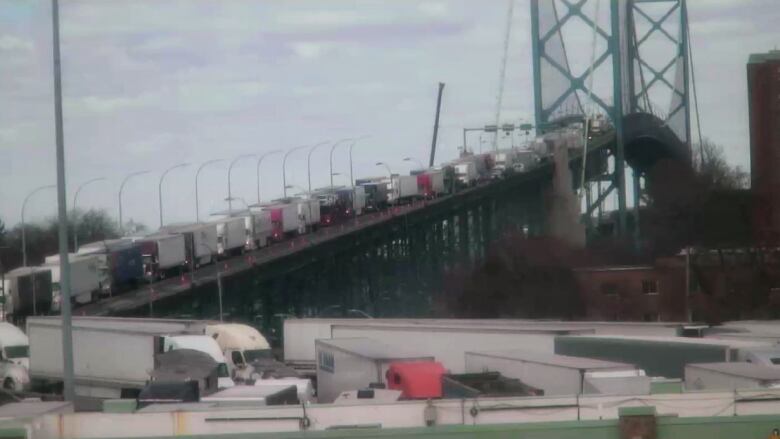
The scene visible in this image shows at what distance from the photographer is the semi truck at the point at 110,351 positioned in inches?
531

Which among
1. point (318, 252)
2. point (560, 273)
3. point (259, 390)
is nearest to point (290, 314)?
point (318, 252)

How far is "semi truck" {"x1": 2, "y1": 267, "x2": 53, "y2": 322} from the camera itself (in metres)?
21.4

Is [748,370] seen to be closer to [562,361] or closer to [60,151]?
[562,361]

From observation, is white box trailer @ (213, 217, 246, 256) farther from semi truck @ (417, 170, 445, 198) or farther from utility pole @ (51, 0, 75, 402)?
utility pole @ (51, 0, 75, 402)

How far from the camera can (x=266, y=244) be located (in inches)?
1196

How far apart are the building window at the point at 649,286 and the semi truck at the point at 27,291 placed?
10522mm

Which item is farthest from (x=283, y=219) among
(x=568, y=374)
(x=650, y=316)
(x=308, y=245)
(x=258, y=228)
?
(x=568, y=374)

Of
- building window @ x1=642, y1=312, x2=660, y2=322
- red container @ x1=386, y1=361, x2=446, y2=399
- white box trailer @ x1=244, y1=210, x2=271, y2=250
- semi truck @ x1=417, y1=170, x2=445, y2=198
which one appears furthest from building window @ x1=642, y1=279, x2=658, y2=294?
semi truck @ x1=417, y1=170, x2=445, y2=198

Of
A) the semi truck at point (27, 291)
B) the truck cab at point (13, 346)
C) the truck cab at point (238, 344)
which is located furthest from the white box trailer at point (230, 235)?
the truck cab at point (238, 344)

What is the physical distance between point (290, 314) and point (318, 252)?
5.22ft

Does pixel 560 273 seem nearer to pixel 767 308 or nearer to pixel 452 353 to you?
pixel 767 308

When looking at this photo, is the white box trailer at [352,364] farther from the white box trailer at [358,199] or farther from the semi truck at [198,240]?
the white box trailer at [358,199]

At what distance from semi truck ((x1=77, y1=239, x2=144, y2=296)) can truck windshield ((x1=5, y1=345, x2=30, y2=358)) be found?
6.89 m

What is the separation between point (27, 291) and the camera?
850 inches
